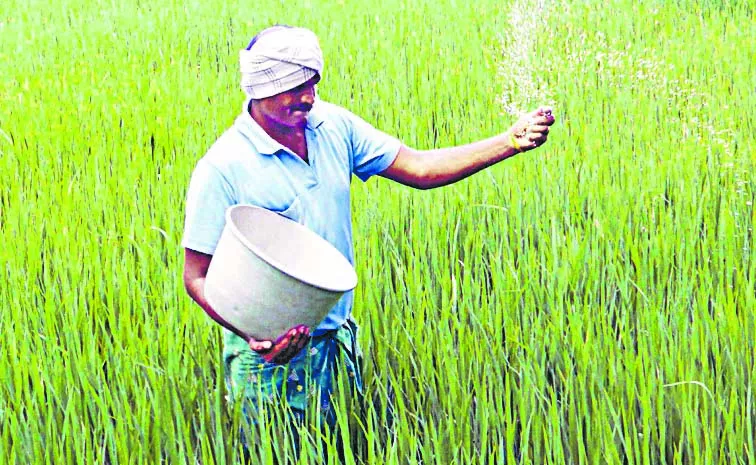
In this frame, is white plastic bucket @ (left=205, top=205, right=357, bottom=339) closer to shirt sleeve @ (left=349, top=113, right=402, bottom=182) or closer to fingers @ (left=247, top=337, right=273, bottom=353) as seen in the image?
fingers @ (left=247, top=337, right=273, bottom=353)

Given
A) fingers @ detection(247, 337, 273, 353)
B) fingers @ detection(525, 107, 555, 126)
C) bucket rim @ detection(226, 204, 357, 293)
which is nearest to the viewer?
bucket rim @ detection(226, 204, 357, 293)

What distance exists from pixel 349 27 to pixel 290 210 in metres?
4.96

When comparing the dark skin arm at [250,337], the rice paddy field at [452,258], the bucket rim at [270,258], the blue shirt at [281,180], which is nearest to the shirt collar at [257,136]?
the blue shirt at [281,180]

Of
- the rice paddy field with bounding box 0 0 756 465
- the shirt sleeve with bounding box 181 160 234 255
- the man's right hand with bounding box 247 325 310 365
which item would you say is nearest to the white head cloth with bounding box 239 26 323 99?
the shirt sleeve with bounding box 181 160 234 255

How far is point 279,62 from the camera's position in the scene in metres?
1.71

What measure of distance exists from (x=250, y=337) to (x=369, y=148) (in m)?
0.53

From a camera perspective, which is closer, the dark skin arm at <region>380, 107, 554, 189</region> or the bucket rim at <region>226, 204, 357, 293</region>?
the bucket rim at <region>226, 204, 357, 293</region>

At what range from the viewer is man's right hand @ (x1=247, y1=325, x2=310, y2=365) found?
5.38 feet

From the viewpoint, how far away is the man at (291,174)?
1741mm

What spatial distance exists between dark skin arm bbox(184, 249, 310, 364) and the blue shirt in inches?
1.7

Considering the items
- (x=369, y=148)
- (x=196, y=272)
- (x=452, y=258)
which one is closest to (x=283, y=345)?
(x=196, y=272)

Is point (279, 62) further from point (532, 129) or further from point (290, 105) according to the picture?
point (532, 129)

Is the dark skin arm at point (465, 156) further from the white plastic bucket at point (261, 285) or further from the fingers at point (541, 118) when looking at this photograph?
the white plastic bucket at point (261, 285)

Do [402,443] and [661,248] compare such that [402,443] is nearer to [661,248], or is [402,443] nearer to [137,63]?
[661,248]
